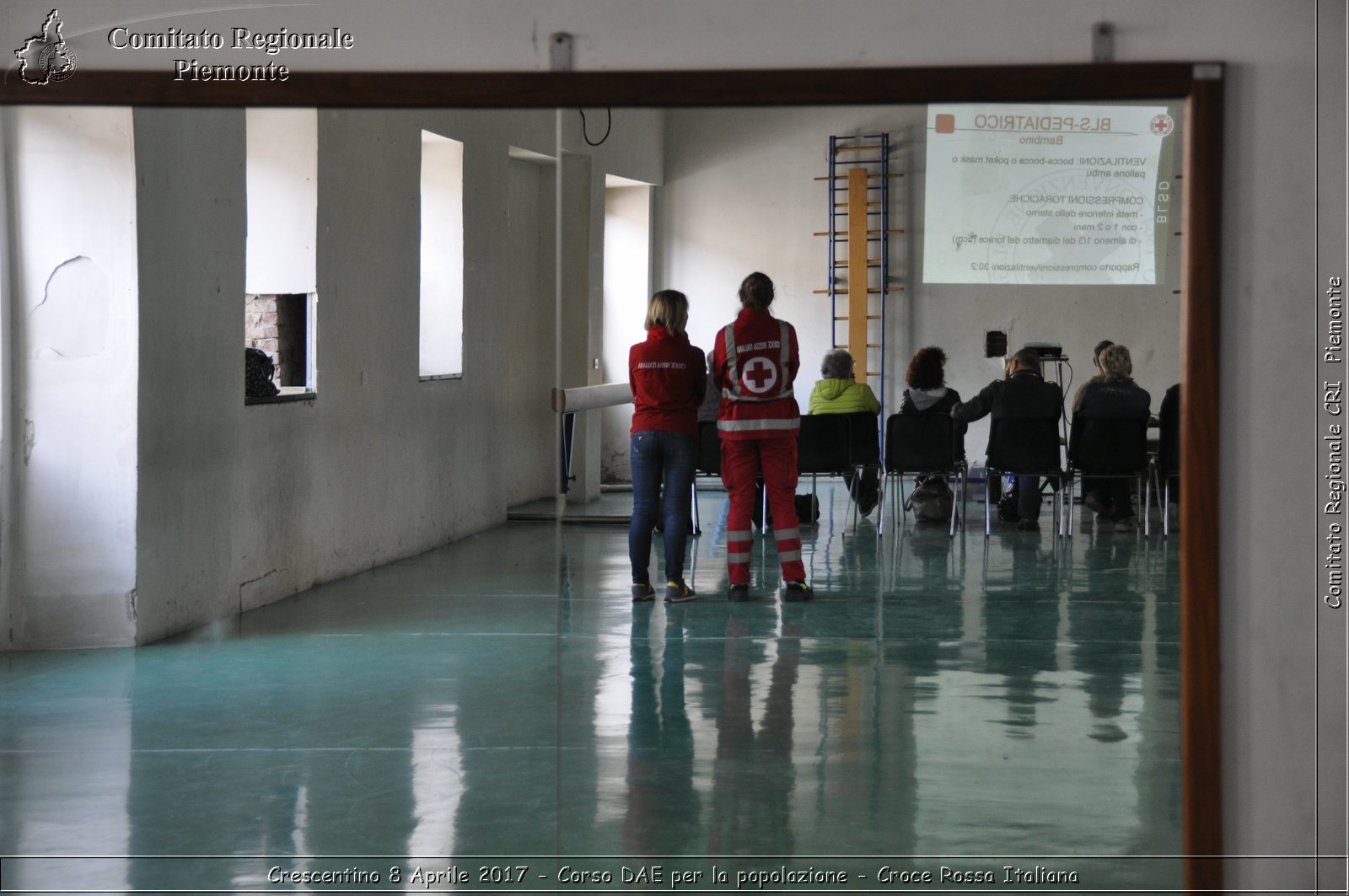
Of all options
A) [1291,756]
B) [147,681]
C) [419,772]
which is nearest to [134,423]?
[147,681]

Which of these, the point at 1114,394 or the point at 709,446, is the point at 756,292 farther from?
the point at 1114,394

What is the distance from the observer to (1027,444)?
315 inches

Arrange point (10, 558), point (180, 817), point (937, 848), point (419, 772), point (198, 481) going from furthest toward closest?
point (198, 481) → point (10, 558) → point (419, 772) → point (180, 817) → point (937, 848)

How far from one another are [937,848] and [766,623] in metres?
2.64

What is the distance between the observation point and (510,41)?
269 cm

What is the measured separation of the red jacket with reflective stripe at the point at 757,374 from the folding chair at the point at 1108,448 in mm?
2769

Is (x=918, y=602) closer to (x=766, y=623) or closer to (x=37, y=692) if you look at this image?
(x=766, y=623)

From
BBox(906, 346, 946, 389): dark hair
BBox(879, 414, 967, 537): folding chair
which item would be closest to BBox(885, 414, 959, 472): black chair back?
BBox(879, 414, 967, 537): folding chair

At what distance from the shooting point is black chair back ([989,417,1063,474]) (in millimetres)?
7977

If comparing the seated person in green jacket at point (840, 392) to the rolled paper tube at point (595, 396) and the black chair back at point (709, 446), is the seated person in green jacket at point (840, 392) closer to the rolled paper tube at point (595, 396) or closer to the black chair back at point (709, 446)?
the black chair back at point (709, 446)

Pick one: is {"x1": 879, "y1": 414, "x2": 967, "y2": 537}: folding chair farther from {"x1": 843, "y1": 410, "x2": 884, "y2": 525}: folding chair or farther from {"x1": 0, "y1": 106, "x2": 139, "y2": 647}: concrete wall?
{"x1": 0, "y1": 106, "x2": 139, "y2": 647}: concrete wall

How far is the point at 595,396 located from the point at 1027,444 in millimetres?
2774

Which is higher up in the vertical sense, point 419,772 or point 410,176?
point 410,176

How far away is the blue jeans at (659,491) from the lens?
19.7 ft
